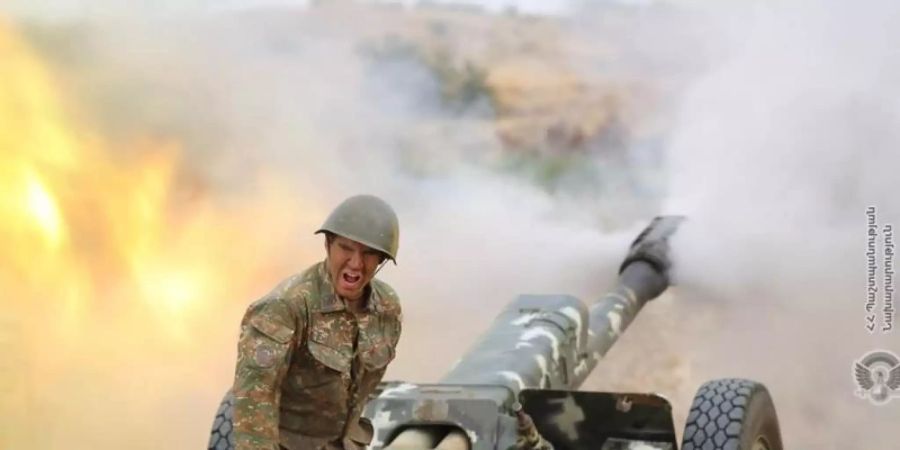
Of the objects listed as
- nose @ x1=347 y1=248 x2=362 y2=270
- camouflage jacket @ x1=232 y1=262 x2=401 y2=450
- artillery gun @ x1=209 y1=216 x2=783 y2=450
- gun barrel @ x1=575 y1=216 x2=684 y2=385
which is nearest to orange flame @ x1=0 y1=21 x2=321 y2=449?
gun barrel @ x1=575 y1=216 x2=684 y2=385

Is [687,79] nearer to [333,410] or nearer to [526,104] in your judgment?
[526,104]

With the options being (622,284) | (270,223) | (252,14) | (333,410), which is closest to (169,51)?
(252,14)

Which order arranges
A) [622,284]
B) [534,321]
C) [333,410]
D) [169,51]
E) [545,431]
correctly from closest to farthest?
[333,410] < [545,431] < [534,321] < [622,284] < [169,51]

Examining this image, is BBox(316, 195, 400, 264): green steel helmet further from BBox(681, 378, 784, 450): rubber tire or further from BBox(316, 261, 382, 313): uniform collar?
BBox(681, 378, 784, 450): rubber tire

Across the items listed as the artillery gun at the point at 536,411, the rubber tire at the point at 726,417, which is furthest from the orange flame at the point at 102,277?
the rubber tire at the point at 726,417

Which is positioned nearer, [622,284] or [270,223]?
[622,284]

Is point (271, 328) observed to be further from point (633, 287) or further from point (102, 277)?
point (102, 277)

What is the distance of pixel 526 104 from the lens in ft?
24.0

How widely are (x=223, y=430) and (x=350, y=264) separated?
1.35 metres

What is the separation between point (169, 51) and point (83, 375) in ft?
5.69

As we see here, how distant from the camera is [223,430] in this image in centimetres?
426

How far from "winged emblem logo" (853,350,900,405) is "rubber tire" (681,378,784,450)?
1.55 m

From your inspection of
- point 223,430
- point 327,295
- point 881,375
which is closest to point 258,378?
point 327,295

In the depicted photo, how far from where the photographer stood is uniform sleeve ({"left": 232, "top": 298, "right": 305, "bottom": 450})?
3.05 metres
